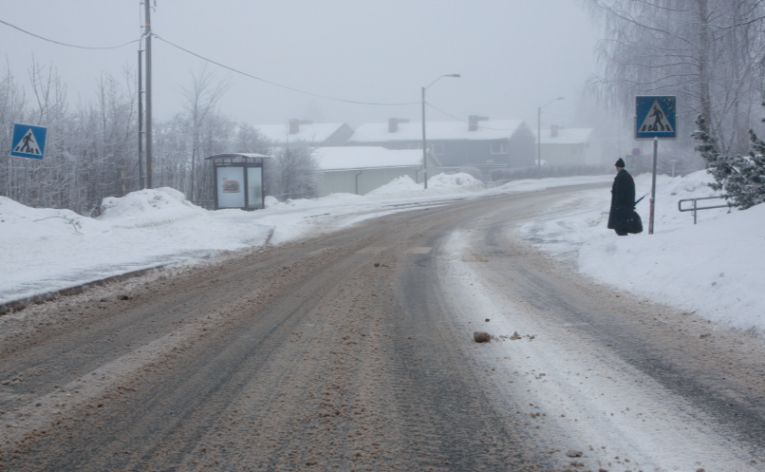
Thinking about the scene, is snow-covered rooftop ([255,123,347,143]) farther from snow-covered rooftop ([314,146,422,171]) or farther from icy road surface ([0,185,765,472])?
icy road surface ([0,185,765,472])

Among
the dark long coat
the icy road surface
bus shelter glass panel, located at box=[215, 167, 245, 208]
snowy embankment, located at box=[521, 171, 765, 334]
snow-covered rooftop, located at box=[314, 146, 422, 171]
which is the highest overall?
snow-covered rooftop, located at box=[314, 146, 422, 171]

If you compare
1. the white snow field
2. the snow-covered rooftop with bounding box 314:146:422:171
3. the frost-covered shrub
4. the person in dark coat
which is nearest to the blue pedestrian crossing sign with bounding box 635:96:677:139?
the person in dark coat

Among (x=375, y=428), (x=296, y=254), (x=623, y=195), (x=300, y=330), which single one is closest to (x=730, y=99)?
(x=623, y=195)

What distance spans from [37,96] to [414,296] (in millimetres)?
20503

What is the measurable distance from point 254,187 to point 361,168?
19988 millimetres

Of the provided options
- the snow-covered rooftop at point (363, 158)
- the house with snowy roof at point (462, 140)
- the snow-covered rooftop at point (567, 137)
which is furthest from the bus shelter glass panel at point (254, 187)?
the snow-covered rooftop at point (567, 137)

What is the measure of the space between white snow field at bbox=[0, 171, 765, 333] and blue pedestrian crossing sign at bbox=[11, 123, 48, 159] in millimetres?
1285

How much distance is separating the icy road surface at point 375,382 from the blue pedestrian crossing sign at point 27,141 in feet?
24.1

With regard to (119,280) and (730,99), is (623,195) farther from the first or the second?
(730,99)

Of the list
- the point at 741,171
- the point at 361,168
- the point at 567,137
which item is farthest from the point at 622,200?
the point at 567,137

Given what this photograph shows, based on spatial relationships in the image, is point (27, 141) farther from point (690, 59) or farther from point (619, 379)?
point (690, 59)

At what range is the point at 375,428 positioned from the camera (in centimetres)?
373

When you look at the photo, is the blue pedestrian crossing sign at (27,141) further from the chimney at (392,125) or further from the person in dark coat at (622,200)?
the chimney at (392,125)

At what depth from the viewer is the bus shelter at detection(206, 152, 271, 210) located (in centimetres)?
2606
